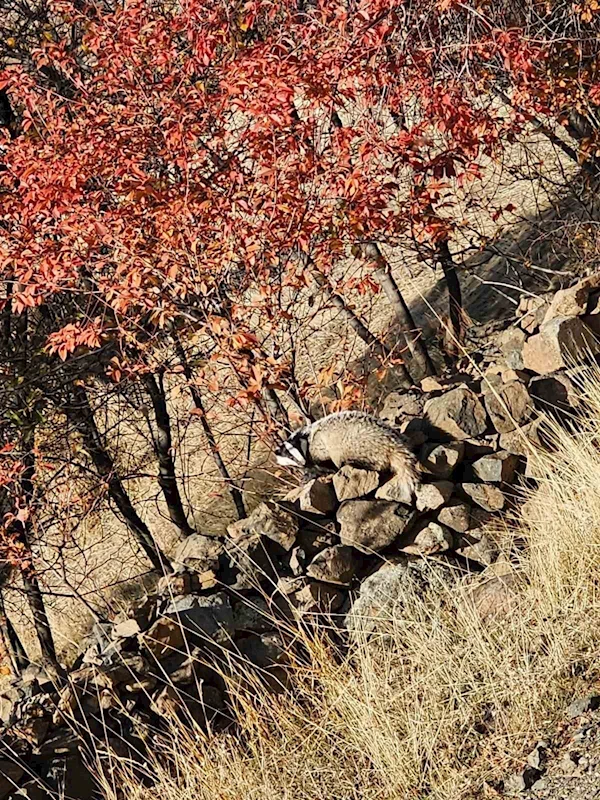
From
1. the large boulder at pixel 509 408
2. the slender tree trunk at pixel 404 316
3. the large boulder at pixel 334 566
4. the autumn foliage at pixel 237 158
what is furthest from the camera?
the slender tree trunk at pixel 404 316

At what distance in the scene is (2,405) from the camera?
7906 millimetres

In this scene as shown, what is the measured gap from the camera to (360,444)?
6.30 metres

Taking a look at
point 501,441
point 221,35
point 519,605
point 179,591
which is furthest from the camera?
point 221,35

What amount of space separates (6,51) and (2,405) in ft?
Result: 11.1

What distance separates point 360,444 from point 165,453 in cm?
401

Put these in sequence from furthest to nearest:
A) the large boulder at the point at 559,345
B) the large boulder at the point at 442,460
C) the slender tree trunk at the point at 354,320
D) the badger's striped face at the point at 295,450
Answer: the slender tree trunk at the point at 354,320, the large boulder at the point at 559,345, the badger's striped face at the point at 295,450, the large boulder at the point at 442,460

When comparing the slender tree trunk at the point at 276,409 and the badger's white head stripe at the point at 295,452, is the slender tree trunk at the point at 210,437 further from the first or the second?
the badger's white head stripe at the point at 295,452

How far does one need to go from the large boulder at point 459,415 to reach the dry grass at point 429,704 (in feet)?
5.38

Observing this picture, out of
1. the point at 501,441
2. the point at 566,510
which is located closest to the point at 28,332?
the point at 501,441

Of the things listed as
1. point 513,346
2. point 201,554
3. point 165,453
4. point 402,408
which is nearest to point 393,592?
point 201,554

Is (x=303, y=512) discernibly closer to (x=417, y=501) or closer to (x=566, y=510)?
(x=417, y=501)

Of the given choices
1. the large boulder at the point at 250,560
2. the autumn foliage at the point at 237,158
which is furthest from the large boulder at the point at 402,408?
the large boulder at the point at 250,560

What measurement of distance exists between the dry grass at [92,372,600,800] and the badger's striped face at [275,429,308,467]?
1.97 m

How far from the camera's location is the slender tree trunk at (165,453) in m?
9.74
